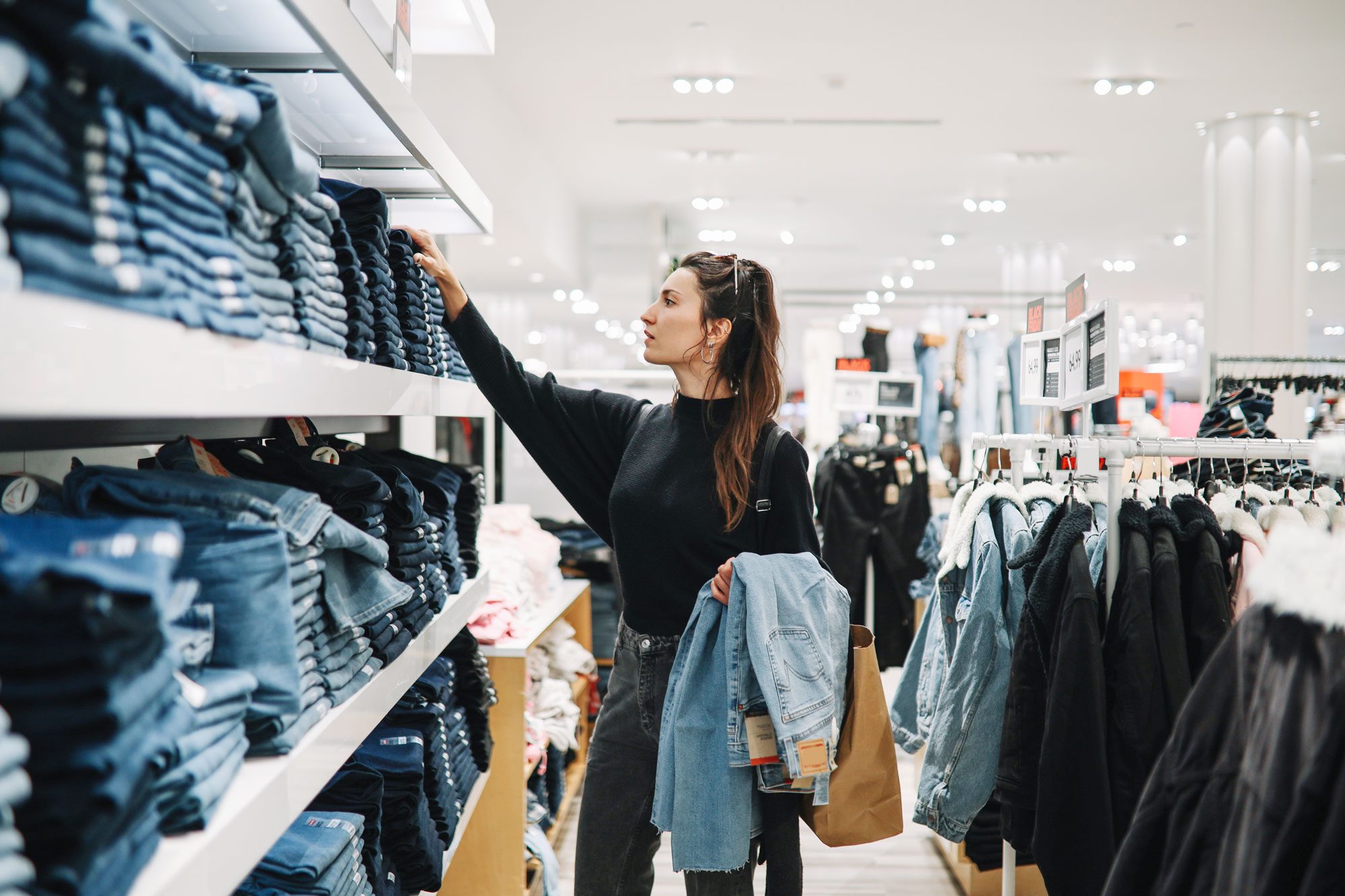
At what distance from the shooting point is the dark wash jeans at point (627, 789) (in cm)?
187

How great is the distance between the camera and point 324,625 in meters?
1.15

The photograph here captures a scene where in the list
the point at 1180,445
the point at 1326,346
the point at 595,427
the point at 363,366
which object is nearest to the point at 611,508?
the point at 595,427

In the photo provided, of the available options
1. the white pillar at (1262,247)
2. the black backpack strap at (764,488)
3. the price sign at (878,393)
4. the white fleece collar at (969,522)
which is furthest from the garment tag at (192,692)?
the white pillar at (1262,247)

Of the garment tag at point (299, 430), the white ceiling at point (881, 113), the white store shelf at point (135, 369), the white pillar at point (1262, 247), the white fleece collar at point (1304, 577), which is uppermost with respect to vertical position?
the white ceiling at point (881, 113)

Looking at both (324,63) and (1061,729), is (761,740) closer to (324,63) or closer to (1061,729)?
(1061,729)

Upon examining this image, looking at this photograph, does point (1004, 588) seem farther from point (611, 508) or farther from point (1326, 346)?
point (1326, 346)

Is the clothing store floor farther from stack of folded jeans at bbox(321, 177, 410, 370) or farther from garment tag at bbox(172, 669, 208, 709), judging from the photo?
garment tag at bbox(172, 669, 208, 709)

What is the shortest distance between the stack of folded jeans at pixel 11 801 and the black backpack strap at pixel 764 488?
1.41 m

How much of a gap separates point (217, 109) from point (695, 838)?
4.60 feet

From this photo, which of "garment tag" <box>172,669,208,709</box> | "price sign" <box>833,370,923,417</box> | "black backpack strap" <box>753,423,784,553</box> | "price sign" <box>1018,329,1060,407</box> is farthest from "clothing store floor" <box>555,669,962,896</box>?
"price sign" <box>833,370,923,417</box>

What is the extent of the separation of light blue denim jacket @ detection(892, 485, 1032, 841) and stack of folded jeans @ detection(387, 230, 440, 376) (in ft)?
4.88

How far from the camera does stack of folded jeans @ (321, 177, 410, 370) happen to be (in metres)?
1.42

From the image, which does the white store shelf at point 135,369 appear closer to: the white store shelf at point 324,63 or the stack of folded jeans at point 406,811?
the white store shelf at point 324,63

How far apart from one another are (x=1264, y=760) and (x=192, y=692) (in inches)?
37.7
